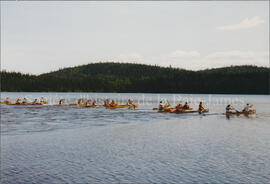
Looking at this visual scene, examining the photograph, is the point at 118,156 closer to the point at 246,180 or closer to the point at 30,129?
the point at 246,180

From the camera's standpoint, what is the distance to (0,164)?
18.5 meters

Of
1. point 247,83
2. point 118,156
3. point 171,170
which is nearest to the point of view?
point 171,170

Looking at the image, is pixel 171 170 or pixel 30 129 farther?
pixel 30 129

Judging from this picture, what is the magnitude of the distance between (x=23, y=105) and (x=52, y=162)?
63520mm

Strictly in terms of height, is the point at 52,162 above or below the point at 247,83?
below

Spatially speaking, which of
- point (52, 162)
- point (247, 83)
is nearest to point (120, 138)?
point (52, 162)

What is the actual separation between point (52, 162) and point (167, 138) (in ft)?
40.6

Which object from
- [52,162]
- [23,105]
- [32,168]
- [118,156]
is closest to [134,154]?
[118,156]

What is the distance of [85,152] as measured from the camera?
2180 cm

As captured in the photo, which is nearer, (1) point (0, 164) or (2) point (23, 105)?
(1) point (0, 164)

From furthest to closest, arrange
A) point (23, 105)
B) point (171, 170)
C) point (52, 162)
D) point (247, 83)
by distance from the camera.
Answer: point (247, 83), point (23, 105), point (52, 162), point (171, 170)

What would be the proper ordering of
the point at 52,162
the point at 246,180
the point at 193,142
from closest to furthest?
the point at 246,180 → the point at 52,162 → the point at 193,142

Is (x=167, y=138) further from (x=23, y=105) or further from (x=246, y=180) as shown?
(x=23, y=105)

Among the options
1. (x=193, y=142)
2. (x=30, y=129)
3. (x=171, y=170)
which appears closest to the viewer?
A: (x=171, y=170)
